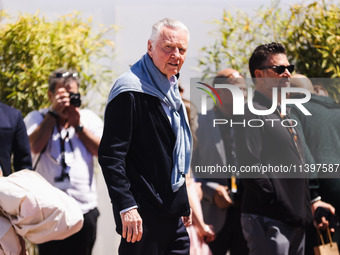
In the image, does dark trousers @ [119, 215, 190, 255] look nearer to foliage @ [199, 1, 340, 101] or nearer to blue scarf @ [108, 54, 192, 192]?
blue scarf @ [108, 54, 192, 192]

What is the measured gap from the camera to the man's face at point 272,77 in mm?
4336

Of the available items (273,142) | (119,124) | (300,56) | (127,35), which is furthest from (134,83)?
(127,35)

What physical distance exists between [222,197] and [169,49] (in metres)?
1.93

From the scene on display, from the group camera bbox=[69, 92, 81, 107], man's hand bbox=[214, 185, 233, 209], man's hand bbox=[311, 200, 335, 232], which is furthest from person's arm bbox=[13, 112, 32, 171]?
man's hand bbox=[311, 200, 335, 232]

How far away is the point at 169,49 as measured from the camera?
3.25 m

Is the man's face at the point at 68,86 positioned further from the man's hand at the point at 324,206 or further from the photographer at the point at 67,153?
the man's hand at the point at 324,206

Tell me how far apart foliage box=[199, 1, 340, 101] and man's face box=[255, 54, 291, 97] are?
4.28ft

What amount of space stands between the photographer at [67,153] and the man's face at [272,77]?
1372 mm

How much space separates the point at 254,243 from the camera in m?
4.18

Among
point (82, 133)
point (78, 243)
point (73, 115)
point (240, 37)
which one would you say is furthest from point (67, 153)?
point (240, 37)

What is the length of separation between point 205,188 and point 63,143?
111cm

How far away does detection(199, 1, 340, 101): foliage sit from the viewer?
5.67 m

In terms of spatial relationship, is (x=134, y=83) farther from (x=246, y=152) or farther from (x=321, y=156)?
(x=321, y=156)

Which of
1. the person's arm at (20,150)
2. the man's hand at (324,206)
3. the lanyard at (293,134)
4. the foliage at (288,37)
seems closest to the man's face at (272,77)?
the lanyard at (293,134)
